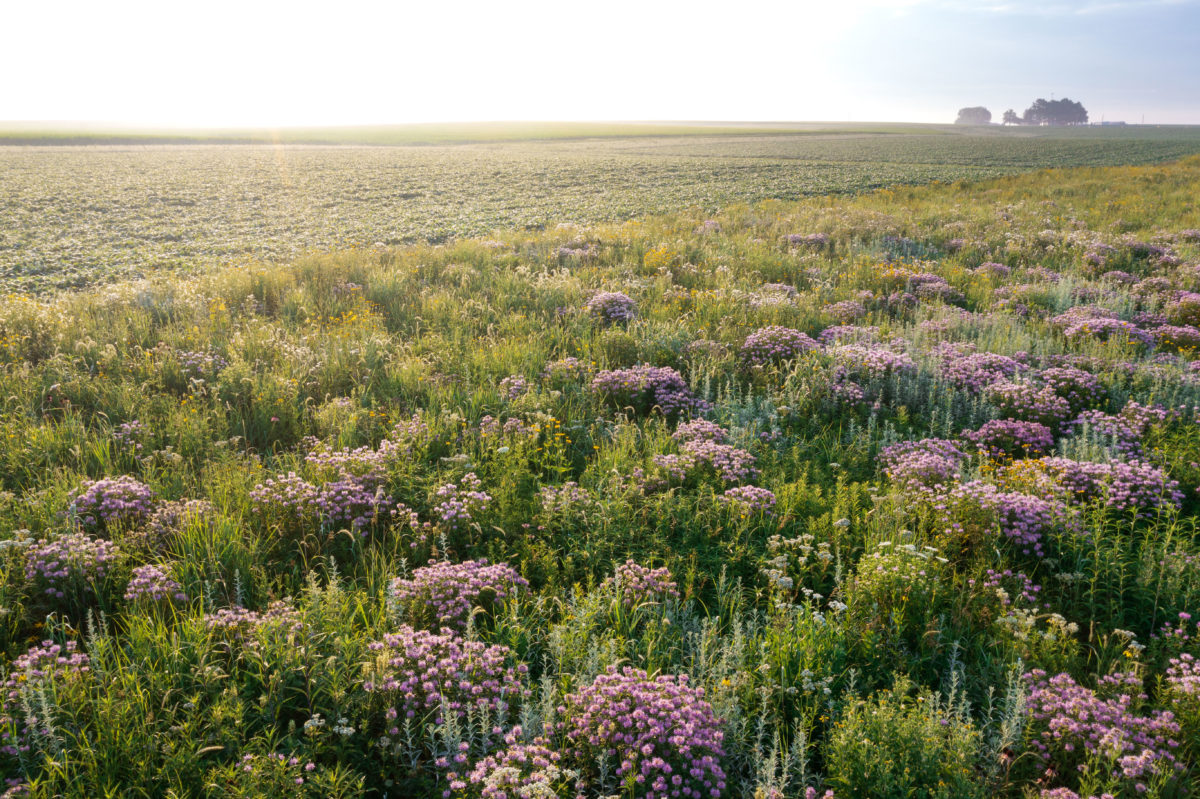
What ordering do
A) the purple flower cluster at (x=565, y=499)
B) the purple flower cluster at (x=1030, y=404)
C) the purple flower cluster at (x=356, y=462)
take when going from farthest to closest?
the purple flower cluster at (x=1030, y=404), the purple flower cluster at (x=356, y=462), the purple flower cluster at (x=565, y=499)

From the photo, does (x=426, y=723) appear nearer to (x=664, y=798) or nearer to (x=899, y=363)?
(x=664, y=798)

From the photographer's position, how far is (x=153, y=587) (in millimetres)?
3846

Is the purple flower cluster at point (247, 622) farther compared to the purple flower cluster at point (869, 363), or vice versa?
the purple flower cluster at point (869, 363)

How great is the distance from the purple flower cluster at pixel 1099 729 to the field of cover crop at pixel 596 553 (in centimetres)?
2

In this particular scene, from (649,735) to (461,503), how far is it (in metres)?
2.44

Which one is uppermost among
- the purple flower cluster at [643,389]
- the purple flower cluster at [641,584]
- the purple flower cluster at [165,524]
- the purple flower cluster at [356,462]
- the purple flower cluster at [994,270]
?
the purple flower cluster at [994,270]

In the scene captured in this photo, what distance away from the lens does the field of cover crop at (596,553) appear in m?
3.00

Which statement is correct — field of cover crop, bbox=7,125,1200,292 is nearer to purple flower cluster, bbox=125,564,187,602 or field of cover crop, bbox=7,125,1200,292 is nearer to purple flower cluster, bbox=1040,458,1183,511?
purple flower cluster, bbox=125,564,187,602

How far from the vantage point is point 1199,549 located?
458cm

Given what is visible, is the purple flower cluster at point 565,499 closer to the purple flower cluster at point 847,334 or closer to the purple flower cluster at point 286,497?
the purple flower cluster at point 286,497

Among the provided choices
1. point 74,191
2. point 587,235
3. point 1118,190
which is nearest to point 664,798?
point 587,235

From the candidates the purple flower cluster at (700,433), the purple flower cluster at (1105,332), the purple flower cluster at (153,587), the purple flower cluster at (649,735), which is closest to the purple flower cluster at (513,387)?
the purple flower cluster at (700,433)

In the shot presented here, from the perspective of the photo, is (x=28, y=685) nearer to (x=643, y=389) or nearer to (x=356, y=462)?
(x=356, y=462)

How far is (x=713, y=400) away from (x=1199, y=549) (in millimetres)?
4200
